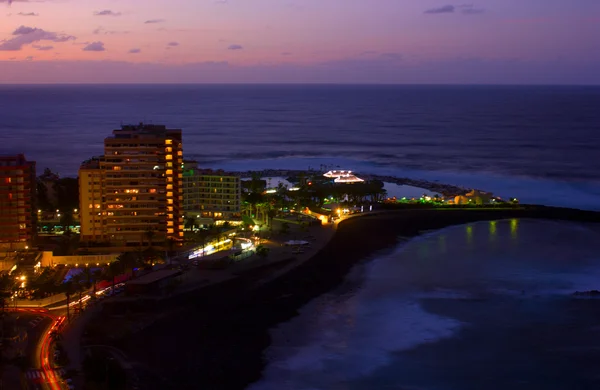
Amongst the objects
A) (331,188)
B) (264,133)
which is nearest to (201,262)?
(331,188)

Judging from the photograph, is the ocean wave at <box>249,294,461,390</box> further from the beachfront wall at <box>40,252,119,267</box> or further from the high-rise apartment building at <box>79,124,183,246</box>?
the high-rise apartment building at <box>79,124,183,246</box>

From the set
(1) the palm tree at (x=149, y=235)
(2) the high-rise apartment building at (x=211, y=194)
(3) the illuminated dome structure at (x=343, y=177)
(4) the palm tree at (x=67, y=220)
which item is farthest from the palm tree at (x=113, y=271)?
(3) the illuminated dome structure at (x=343, y=177)

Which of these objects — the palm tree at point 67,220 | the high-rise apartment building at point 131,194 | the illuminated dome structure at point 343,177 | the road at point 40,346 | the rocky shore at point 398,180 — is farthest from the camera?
the illuminated dome structure at point 343,177

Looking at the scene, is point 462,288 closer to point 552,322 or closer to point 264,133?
point 552,322

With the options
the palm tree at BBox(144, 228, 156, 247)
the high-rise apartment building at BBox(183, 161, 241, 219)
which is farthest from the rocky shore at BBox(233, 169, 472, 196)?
the palm tree at BBox(144, 228, 156, 247)

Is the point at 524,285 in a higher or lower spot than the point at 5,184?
lower

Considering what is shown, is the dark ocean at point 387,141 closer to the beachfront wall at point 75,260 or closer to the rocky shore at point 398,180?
the rocky shore at point 398,180
